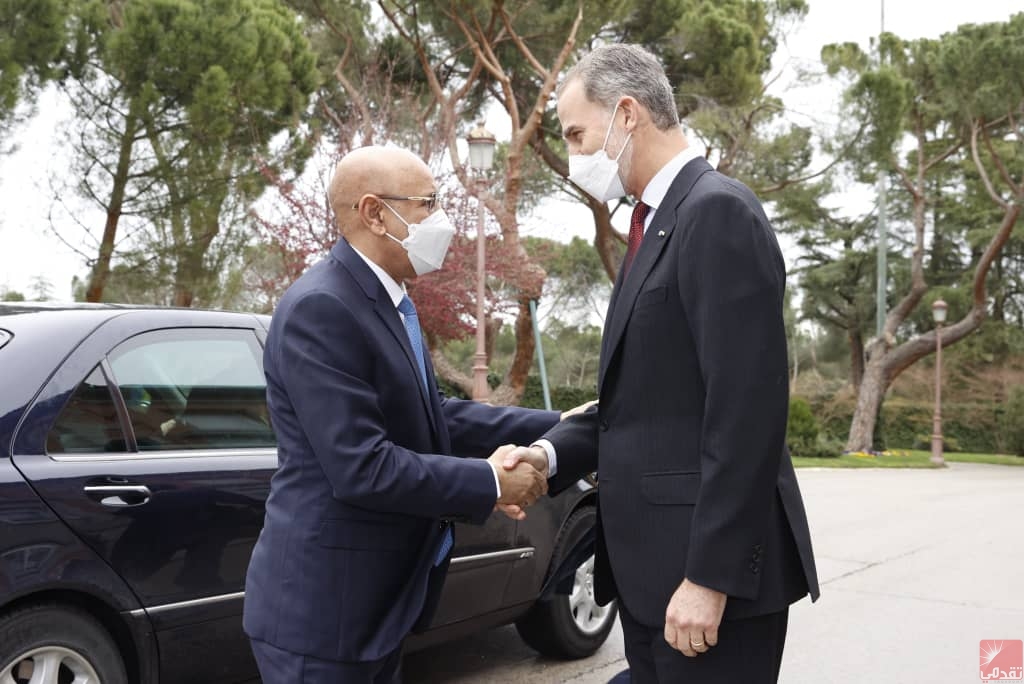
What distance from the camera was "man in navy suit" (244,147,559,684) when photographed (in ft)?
6.44

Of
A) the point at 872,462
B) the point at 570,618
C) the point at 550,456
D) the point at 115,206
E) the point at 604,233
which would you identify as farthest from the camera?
the point at 872,462

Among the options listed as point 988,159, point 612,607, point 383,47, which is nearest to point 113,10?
point 383,47

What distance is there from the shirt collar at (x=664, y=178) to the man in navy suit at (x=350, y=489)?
2.15 feet

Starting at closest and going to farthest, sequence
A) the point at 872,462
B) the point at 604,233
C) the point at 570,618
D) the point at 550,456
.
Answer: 1. the point at 550,456
2. the point at 570,618
3. the point at 604,233
4. the point at 872,462

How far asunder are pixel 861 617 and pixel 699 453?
449 centimetres

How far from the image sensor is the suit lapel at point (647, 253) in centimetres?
194

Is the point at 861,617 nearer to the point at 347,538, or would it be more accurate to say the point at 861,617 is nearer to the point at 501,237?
the point at 347,538

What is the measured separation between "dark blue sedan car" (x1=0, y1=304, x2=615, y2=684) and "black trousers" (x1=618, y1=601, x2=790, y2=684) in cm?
57

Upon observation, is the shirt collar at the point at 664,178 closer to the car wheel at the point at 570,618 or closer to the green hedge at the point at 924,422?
the car wheel at the point at 570,618

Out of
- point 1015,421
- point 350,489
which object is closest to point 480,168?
point 350,489

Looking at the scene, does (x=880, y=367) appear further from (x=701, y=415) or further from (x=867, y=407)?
(x=701, y=415)

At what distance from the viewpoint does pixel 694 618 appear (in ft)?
5.82

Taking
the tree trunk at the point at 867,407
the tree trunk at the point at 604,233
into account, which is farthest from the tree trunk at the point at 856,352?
the tree trunk at the point at 604,233

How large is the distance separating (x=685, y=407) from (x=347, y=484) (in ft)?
2.34
